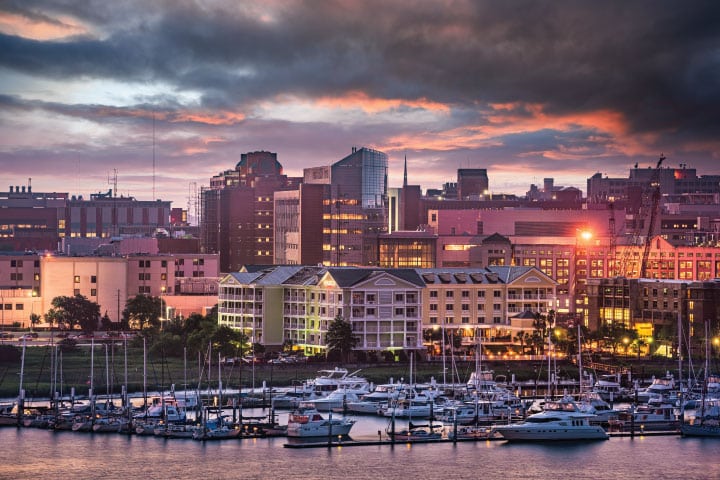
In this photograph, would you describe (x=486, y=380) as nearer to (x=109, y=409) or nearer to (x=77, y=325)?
(x=109, y=409)

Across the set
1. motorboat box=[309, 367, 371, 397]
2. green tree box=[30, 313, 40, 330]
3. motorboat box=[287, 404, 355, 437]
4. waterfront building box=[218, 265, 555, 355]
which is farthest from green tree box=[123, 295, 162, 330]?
motorboat box=[287, 404, 355, 437]

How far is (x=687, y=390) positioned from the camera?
8931 cm

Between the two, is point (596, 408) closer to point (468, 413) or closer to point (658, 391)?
point (468, 413)

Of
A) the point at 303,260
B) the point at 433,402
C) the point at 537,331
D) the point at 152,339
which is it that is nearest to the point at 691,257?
the point at 303,260

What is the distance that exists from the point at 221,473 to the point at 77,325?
2617 inches

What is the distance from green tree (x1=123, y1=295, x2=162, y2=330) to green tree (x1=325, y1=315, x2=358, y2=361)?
83.7 feet

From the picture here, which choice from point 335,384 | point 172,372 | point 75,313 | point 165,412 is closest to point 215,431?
point 165,412

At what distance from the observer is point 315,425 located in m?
76.2

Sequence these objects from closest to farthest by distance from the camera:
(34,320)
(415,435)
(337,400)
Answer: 1. (415,435)
2. (337,400)
3. (34,320)

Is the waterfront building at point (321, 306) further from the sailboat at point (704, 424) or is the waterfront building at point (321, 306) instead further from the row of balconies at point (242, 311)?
the sailboat at point (704, 424)

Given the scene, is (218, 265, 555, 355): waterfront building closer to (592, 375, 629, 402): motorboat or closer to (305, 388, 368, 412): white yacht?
(592, 375, 629, 402): motorboat

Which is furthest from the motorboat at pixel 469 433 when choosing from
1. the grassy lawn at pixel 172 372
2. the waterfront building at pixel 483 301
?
the waterfront building at pixel 483 301

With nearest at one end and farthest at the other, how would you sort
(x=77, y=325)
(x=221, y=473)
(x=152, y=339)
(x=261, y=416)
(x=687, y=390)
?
1. (x=221, y=473)
2. (x=261, y=416)
3. (x=687, y=390)
4. (x=152, y=339)
5. (x=77, y=325)

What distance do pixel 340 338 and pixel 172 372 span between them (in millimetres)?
13266
